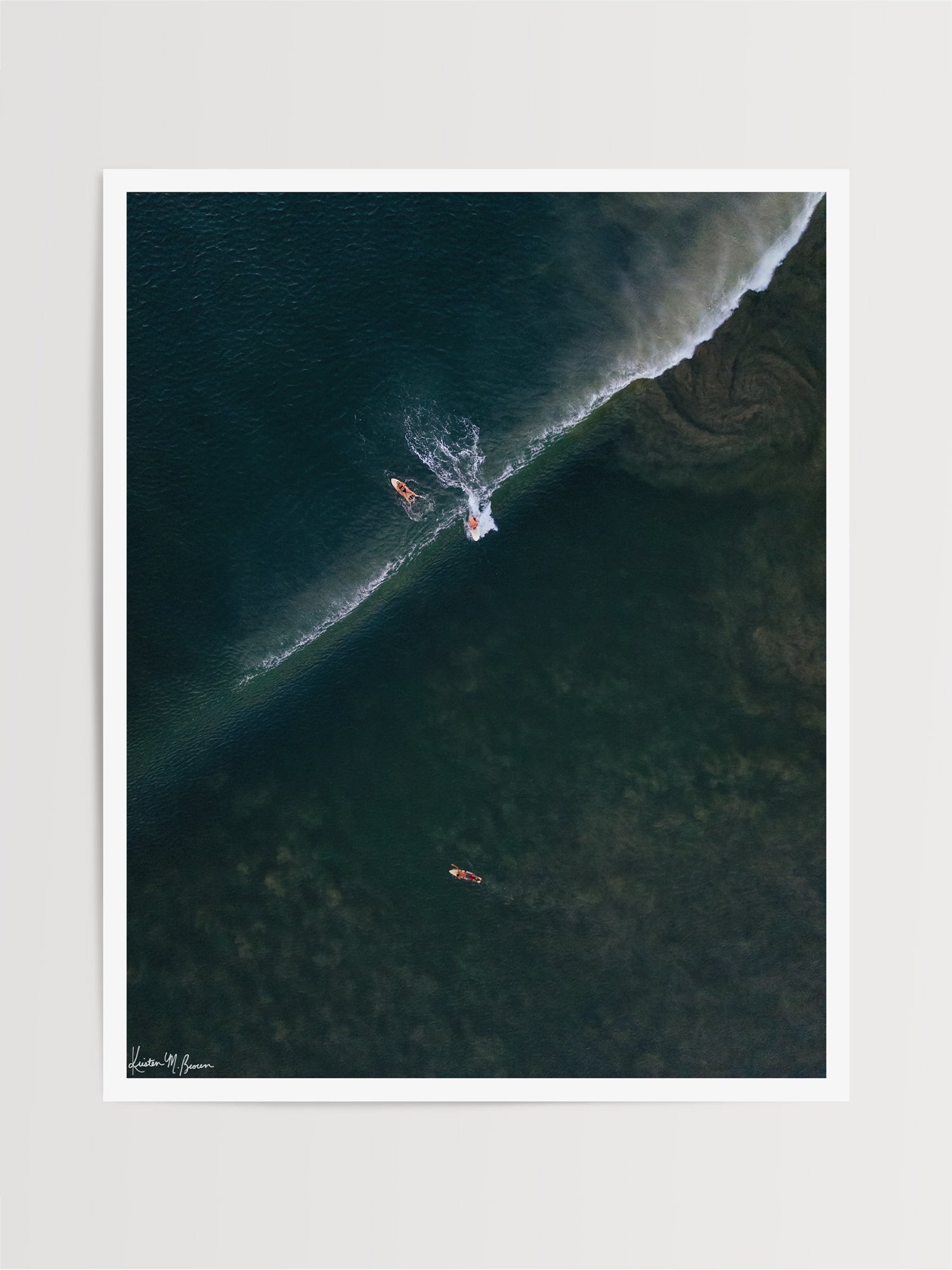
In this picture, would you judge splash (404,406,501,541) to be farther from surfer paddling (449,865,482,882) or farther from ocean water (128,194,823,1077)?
surfer paddling (449,865,482,882)

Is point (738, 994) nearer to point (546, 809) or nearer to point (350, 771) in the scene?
point (546, 809)

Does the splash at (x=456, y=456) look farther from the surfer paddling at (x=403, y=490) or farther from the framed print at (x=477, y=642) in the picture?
the surfer paddling at (x=403, y=490)

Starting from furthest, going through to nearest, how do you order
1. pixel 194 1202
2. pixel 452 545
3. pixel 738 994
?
pixel 452 545 → pixel 738 994 → pixel 194 1202

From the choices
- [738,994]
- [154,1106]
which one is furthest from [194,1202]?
[738,994]

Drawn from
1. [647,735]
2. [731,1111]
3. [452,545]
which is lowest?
[731,1111]

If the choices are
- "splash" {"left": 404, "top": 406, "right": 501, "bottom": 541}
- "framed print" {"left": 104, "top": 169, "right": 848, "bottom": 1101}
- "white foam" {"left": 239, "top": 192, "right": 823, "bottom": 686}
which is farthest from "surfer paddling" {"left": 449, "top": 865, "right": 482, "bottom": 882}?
"splash" {"left": 404, "top": 406, "right": 501, "bottom": 541}
